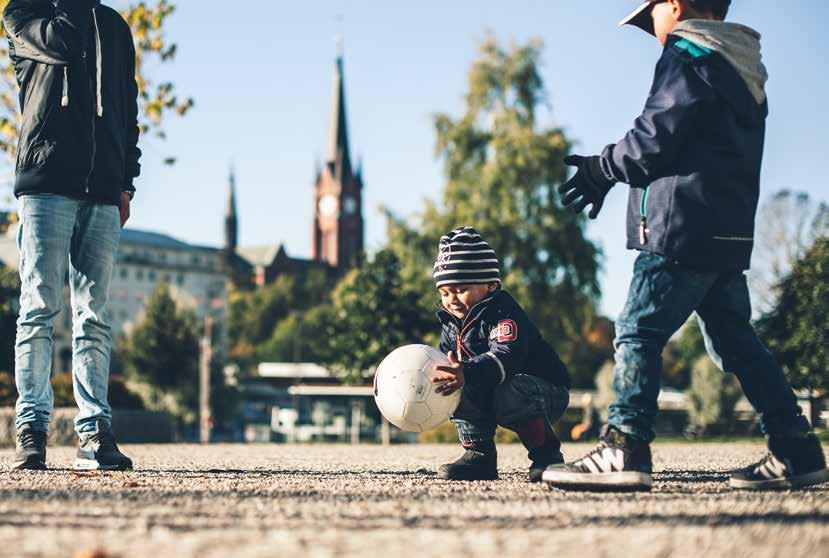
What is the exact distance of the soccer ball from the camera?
15.3ft

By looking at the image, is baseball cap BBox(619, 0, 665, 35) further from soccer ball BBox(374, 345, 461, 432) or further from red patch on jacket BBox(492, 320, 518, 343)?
soccer ball BBox(374, 345, 461, 432)

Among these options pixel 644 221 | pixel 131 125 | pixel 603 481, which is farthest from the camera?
pixel 131 125

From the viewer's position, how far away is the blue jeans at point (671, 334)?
12.8 feet

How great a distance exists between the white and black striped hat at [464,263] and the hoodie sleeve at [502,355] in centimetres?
26

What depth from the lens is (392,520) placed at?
289 centimetres

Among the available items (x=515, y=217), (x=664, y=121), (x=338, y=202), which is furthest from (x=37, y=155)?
(x=338, y=202)

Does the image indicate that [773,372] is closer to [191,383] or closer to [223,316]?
[191,383]

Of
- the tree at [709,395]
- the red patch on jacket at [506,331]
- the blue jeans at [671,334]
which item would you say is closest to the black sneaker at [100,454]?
the red patch on jacket at [506,331]

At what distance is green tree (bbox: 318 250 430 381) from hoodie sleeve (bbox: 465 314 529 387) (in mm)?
23156

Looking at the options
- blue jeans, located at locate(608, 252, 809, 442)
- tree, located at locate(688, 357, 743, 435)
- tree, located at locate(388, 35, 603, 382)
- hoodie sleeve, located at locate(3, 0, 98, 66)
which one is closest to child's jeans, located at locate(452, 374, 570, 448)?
blue jeans, located at locate(608, 252, 809, 442)

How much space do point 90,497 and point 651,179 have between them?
233cm

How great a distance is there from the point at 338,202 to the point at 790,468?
Answer: 472 feet

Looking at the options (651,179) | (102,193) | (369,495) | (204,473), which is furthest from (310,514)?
(102,193)

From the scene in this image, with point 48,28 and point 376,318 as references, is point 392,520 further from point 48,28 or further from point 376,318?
point 376,318
